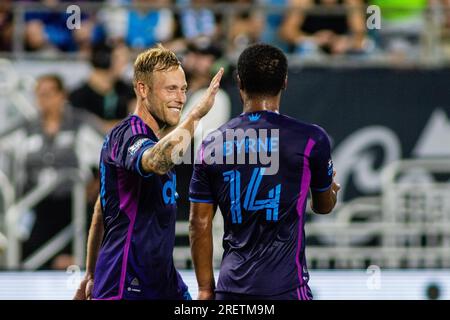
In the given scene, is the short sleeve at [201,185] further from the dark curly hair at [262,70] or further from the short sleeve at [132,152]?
the dark curly hair at [262,70]

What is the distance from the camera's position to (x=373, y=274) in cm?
1134

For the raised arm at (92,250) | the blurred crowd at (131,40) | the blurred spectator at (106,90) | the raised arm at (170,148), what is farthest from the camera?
the blurred spectator at (106,90)

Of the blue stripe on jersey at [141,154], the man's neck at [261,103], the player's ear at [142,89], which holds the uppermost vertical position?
the player's ear at [142,89]

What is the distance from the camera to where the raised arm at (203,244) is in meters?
7.03

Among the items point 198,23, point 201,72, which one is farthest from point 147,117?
point 198,23

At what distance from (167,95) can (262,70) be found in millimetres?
627

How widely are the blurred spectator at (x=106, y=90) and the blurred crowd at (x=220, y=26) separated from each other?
37cm

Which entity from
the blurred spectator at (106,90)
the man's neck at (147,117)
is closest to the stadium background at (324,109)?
the blurred spectator at (106,90)

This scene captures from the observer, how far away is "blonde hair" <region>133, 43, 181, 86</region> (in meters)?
7.04

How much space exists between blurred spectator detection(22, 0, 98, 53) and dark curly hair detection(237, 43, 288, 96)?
6913 millimetres

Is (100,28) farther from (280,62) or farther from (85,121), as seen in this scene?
(280,62)

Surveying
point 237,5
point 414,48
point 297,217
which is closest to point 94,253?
point 297,217

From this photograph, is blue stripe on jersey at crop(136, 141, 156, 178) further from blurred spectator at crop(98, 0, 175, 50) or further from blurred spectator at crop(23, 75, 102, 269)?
blurred spectator at crop(98, 0, 175, 50)

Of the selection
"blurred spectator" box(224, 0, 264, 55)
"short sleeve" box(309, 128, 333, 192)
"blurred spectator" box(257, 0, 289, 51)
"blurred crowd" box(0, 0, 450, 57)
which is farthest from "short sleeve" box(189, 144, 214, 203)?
"blurred spectator" box(257, 0, 289, 51)
